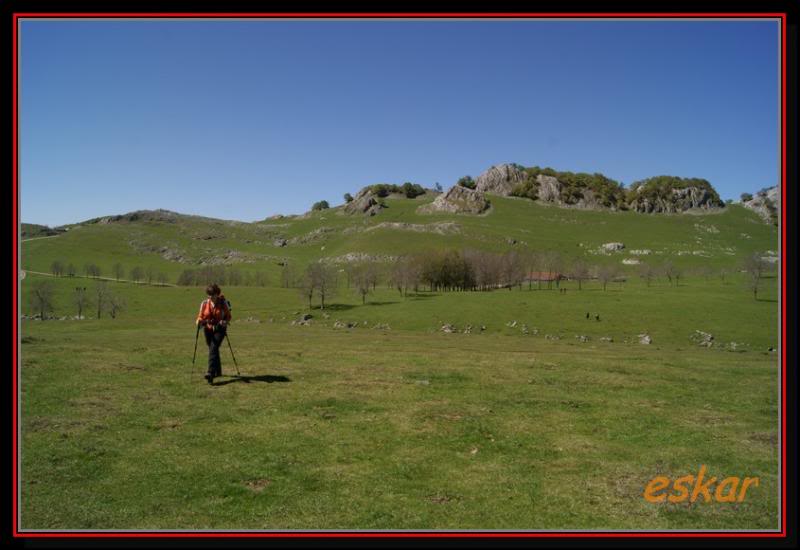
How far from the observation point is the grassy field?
10.7 meters

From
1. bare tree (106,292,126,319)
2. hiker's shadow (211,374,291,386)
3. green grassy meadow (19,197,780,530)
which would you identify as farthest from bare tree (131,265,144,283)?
hiker's shadow (211,374,291,386)

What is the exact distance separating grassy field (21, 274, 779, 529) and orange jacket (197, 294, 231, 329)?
8.85ft

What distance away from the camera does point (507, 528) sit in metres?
10.2

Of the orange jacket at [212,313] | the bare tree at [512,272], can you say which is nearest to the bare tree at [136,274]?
the bare tree at [512,272]

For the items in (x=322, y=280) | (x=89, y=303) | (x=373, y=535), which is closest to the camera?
(x=373, y=535)

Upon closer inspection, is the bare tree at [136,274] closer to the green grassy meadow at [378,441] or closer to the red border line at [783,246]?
the green grassy meadow at [378,441]

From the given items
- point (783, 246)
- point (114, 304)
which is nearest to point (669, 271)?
point (114, 304)

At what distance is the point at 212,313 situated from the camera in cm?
2153

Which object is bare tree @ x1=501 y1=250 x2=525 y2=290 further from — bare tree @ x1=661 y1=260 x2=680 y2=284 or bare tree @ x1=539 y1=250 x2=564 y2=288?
bare tree @ x1=661 y1=260 x2=680 y2=284

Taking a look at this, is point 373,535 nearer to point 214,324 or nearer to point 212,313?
point 214,324

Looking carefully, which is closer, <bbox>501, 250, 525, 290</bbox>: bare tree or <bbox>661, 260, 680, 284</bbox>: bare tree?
<bbox>501, 250, 525, 290</bbox>: bare tree

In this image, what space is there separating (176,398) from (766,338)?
74964mm

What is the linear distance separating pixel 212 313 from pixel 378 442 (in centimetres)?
1070

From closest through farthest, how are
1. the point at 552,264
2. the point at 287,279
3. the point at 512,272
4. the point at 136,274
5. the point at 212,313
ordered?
1. the point at 212,313
2. the point at 512,272
3. the point at 287,279
4. the point at 552,264
5. the point at 136,274
